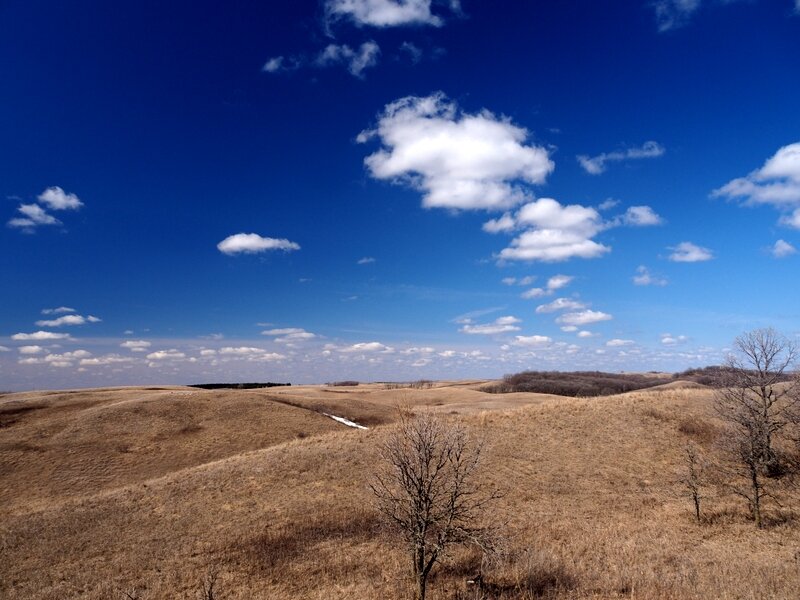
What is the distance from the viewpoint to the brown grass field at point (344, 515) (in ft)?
54.4

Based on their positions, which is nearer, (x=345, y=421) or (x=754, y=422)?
(x=754, y=422)

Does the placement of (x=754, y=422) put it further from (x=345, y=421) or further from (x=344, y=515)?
(x=345, y=421)

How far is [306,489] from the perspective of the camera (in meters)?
29.5

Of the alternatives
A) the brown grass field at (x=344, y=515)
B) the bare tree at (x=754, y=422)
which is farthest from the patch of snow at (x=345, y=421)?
the bare tree at (x=754, y=422)

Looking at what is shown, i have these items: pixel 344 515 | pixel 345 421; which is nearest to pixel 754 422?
pixel 344 515

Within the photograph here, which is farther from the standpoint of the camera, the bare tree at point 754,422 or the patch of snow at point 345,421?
the patch of snow at point 345,421

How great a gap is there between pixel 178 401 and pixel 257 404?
1049 centimetres

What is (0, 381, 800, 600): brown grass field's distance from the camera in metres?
16.6

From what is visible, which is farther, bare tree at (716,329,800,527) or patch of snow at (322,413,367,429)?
patch of snow at (322,413,367,429)

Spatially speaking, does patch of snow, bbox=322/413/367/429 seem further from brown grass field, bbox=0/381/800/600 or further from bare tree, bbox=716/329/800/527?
bare tree, bbox=716/329/800/527

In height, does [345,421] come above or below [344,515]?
above

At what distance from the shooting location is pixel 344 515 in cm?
2536

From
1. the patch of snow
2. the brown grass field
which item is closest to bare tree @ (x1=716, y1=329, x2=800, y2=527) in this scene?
the brown grass field

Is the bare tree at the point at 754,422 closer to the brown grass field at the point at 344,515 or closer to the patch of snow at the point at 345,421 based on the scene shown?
the brown grass field at the point at 344,515
